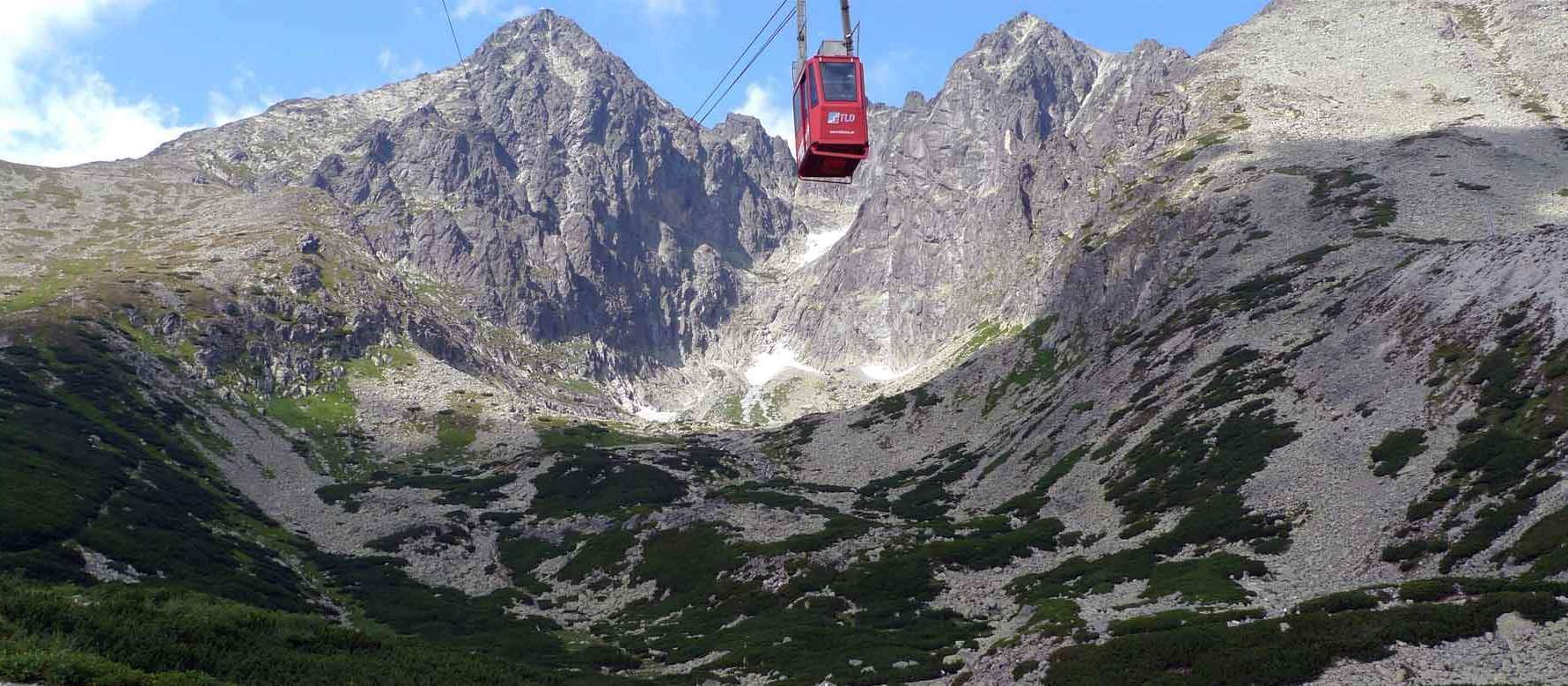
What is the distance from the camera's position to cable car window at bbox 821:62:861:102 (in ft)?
136

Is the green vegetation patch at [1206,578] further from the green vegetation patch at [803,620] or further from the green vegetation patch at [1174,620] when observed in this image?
the green vegetation patch at [803,620]

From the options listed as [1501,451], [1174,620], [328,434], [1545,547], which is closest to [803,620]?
[1174,620]

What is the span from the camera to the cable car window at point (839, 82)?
4159 centimetres

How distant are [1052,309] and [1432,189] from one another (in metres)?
66.4

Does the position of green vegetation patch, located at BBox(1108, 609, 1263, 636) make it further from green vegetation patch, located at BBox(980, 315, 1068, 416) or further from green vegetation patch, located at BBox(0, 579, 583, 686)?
green vegetation patch, located at BBox(980, 315, 1068, 416)

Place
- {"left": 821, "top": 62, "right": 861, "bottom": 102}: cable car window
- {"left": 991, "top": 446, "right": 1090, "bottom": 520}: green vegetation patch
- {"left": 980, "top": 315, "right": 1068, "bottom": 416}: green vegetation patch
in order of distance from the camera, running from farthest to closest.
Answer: {"left": 980, "top": 315, "right": 1068, "bottom": 416}: green vegetation patch < {"left": 991, "top": 446, "right": 1090, "bottom": 520}: green vegetation patch < {"left": 821, "top": 62, "right": 861, "bottom": 102}: cable car window

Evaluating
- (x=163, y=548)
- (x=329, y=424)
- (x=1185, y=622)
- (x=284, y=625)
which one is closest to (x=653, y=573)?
(x=163, y=548)

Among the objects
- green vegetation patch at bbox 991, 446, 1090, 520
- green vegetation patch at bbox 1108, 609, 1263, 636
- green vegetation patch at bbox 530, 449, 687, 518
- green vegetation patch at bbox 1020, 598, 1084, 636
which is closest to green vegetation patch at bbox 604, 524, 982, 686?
green vegetation patch at bbox 1020, 598, 1084, 636

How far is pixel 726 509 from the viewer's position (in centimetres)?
10444

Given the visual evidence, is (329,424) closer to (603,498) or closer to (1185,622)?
(603,498)

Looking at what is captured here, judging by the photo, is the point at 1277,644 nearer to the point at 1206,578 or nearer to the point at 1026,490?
the point at 1206,578

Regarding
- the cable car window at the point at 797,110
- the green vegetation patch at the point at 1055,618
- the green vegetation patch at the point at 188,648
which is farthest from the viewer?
the cable car window at the point at 797,110

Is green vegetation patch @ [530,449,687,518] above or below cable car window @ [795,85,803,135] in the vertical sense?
below

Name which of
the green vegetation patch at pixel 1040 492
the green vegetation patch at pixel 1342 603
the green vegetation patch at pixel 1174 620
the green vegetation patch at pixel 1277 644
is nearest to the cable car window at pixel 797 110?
the green vegetation patch at pixel 1277 644
